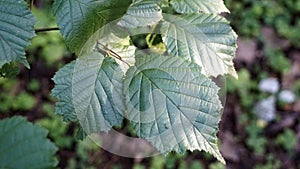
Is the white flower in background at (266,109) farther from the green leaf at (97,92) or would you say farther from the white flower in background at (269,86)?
the green leaf at (97,92)

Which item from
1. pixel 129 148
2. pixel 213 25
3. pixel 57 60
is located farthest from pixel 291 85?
pixel 213 25

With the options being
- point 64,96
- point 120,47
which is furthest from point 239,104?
point 64,96

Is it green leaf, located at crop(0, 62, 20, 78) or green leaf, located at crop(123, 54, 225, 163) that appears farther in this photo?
green leaf, located at crop(0, 62, 20, 78)

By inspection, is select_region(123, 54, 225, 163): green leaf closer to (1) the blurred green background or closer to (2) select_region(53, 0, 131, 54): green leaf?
(2) select_region(53, 0, 131, 54): green leaf

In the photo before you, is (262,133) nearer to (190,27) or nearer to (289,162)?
(289,162)

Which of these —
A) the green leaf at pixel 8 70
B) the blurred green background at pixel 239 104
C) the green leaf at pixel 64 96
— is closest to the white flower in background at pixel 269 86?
the blurred green background at pixel 239 104

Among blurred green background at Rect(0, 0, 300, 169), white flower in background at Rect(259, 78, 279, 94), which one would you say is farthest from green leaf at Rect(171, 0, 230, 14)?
white flower in background at Rect(259, 78, 279, 94)
